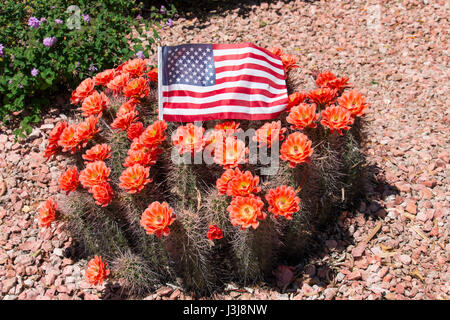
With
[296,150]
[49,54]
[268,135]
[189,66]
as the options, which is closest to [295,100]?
[268,135]

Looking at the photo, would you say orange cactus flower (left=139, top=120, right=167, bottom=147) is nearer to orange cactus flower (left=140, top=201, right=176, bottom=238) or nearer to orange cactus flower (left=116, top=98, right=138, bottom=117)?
orange cactus flower (left=116, top=98, right=138, bottom=117)

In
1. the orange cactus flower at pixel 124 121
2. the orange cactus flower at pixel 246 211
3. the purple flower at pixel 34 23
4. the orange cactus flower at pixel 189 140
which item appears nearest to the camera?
the orange cactus flower at pixel 246 211

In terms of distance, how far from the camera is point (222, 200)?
261cm

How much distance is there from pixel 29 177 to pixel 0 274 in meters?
0.95

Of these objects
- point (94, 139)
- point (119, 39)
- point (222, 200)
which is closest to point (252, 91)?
point (222, 200)

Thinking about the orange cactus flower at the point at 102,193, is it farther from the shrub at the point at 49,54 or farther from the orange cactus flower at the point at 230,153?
the shrub at the point at 49,54

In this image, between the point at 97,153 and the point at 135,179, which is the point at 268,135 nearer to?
the point at 135,179

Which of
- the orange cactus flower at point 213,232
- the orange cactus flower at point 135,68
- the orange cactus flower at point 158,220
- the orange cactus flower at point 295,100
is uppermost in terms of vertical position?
the orange cactus flower at point 135,68

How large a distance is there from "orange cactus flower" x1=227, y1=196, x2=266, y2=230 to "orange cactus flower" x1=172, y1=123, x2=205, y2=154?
44 cm

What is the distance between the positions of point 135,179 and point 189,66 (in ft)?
3.42

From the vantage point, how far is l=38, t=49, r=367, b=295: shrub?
8.33 feet

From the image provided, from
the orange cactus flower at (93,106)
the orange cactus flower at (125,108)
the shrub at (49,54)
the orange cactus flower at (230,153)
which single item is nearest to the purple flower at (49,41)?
the shrub at (49,54)

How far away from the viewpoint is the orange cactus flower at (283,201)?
2.42m

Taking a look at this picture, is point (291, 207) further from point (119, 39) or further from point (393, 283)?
point (119, 39)
